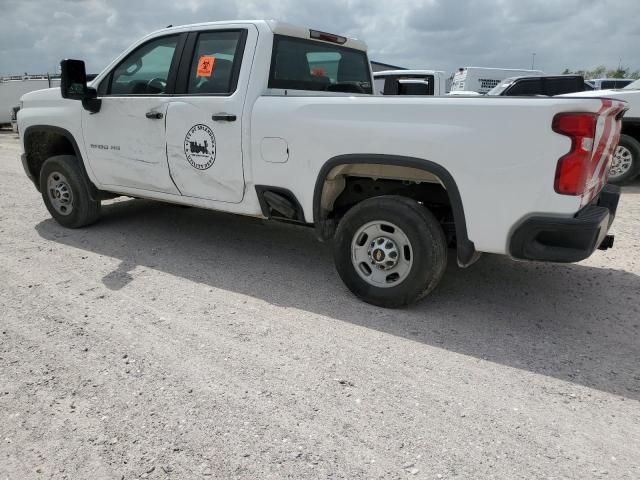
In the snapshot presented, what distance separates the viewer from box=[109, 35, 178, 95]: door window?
4516 mm

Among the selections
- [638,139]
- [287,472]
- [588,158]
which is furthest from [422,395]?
[638,139]

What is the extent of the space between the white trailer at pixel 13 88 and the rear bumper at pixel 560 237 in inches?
752

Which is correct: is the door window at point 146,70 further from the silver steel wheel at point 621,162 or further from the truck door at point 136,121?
the silver steel wheel at point 621,162

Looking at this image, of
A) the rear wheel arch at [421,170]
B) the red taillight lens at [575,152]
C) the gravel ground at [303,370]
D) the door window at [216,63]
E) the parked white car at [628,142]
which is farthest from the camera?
the parked white car at [628,142]

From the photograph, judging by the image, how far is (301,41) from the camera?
4.38m

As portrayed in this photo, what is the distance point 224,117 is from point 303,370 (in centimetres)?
210

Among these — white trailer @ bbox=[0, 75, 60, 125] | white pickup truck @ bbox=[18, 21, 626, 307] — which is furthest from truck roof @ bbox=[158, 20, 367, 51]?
white trailer @ bbox=[0, 75, 60, 125]

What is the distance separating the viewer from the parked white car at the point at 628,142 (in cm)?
762

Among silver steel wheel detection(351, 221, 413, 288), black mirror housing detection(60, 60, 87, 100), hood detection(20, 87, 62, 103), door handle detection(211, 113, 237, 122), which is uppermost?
black mirror housing detection(60, 60, 87, 100)

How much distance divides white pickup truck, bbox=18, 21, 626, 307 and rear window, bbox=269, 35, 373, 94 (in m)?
0.02

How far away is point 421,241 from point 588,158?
3.56 ft

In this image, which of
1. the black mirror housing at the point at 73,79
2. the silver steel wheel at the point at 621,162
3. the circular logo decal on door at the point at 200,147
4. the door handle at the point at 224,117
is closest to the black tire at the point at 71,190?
the black mirror housing at the point at 73,79

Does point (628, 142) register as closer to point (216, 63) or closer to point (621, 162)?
point (621, 162)

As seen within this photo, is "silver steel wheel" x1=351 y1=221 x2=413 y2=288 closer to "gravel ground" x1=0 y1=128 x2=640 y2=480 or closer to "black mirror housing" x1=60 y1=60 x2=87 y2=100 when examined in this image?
"gravel ground" x1=0 y1=128 x2=640 y2=480
